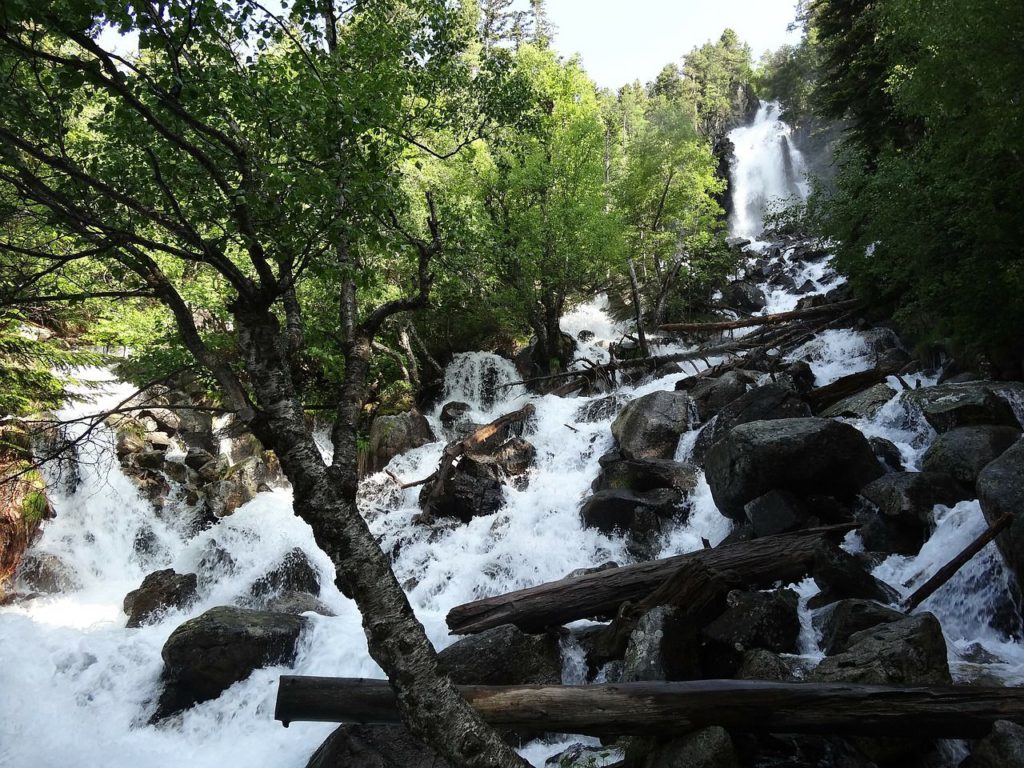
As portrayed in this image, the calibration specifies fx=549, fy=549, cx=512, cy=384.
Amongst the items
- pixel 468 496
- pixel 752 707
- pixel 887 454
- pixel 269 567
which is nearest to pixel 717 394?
pixel 887 454

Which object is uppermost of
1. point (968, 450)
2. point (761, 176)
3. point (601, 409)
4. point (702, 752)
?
point (761, 176)

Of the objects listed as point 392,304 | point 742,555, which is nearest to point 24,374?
point 392,304

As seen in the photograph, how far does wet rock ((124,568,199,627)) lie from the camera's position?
38.1 ft

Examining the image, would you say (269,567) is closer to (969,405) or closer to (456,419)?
(456,419)

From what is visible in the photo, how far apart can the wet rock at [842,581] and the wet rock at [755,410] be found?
480cm

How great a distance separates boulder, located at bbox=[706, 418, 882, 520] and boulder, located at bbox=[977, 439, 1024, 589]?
2.67 m

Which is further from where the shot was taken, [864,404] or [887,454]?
[864,404]

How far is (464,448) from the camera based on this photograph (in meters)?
16.4

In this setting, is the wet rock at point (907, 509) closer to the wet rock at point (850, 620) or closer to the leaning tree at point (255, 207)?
the wet rock at point (850, 620)

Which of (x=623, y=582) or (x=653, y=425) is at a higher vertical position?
(x=653, y=425)

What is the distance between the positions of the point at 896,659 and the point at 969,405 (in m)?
6.75

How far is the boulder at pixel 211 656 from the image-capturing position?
342 inches

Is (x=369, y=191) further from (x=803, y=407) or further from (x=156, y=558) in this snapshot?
(x=156, y=558)

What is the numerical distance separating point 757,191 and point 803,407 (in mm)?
46385
